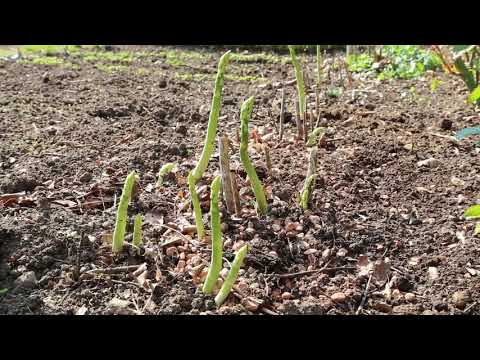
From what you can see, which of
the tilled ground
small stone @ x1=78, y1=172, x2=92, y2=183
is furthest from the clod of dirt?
small stone @ x1=78, y1=172, x2=92, y2=183

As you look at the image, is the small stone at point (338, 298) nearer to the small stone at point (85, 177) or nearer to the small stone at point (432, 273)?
the small stone at point (432, 273)

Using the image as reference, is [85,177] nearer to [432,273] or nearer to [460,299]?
[432,273]

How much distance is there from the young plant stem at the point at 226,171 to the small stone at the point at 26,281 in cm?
74

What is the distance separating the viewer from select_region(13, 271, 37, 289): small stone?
5.98 feet

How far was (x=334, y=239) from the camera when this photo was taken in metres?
2.09

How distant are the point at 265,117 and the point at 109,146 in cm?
89

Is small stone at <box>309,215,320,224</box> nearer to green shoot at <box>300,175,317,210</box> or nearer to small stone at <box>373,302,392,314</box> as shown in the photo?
green shoot at <box>300,175,317,210</box>

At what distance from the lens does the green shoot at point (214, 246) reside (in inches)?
68.1

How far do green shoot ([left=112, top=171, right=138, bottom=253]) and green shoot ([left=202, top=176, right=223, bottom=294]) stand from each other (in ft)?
0.93

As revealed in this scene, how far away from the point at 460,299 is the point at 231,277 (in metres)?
0.74

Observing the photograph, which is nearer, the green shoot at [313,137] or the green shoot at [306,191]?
the green shoot at [306,191]

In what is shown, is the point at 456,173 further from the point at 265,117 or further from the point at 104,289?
the point at 104,289

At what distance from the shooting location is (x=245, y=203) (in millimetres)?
2279

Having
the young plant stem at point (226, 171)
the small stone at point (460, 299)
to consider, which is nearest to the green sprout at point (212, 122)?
the young plant stem at point (226, 171)
